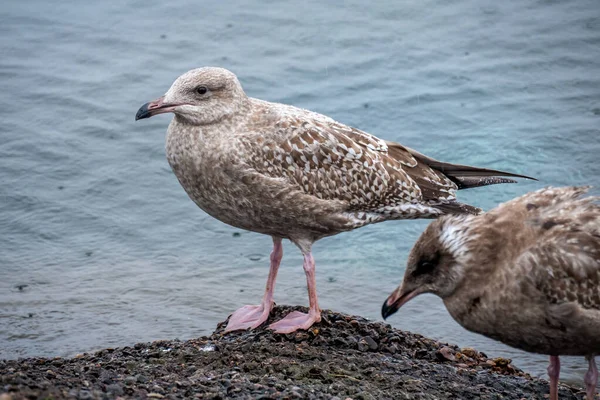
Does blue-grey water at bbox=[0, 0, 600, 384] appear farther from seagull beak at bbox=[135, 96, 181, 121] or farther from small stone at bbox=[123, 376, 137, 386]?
small stone at bbox=[123, 376, 137, 386]

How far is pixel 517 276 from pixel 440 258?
542 mm

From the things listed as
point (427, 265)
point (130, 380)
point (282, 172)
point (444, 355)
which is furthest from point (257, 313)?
point (427, 265)

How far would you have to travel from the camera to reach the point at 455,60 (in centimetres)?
1620

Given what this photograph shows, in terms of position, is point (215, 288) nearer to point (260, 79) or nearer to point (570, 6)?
point (260, 79)

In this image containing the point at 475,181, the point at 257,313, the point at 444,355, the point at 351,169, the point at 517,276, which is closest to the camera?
the point at 517,276

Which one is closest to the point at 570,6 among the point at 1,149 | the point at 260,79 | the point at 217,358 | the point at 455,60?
the point at 455,60

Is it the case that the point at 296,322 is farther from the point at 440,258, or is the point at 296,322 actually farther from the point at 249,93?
the point at 249,93

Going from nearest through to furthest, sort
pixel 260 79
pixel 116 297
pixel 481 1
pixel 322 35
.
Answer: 1. pixel 116 297
2. pixel 260 79
3. pixel 322 35
4. pixel 481 1

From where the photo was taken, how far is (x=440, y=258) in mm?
6664

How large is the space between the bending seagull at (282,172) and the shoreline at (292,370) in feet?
1.20

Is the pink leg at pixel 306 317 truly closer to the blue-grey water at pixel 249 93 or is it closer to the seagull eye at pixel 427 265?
the blue-grey water at pixel 249 93

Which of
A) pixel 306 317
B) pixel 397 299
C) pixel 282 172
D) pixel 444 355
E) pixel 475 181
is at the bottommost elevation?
pixel 444 355

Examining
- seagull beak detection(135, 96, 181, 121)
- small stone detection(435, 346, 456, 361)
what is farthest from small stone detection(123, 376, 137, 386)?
small stone detection(435, 346, 456, 361)

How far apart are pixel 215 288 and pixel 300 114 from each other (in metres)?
3.01
